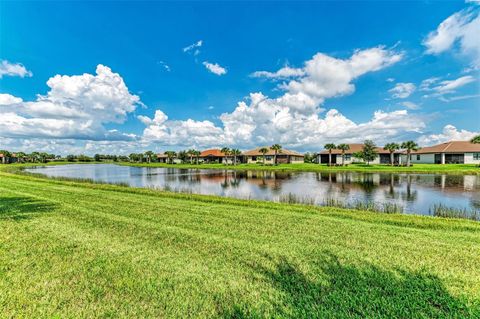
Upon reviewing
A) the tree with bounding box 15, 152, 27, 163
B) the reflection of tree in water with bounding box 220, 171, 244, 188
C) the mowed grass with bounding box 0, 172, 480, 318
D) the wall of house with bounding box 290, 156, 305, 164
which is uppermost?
the tree with bounding box 15, 152, 27, 163

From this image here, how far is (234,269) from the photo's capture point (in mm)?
4816

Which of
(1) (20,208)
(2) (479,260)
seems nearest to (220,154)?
(1) (20,208)

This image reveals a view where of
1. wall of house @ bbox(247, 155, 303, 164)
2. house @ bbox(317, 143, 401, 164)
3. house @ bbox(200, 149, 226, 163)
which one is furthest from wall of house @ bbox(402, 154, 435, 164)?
house @ bbox(200, 149, 226, 163)

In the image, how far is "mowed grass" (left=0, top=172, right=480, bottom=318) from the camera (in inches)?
144

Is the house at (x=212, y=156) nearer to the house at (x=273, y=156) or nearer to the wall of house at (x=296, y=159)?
the house at (x=273, y=156)

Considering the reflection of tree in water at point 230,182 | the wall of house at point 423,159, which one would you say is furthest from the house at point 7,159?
the wall of house at point 423,159

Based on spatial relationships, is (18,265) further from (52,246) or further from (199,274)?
(199,274)

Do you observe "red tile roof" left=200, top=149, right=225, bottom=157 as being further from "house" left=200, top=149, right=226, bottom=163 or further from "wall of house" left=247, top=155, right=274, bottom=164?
"wall of house" left=247, top=155, right=274, bottom=164

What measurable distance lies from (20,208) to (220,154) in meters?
83.9

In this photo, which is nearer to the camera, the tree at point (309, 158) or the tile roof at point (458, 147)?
the tile roof at point (458, 147)

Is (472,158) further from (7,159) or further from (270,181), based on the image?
(7,159)

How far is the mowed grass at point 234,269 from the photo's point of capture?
3.66 m

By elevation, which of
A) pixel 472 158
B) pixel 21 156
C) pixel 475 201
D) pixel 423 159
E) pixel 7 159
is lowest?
pixel 475 201

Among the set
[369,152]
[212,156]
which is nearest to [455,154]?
[369,152]
